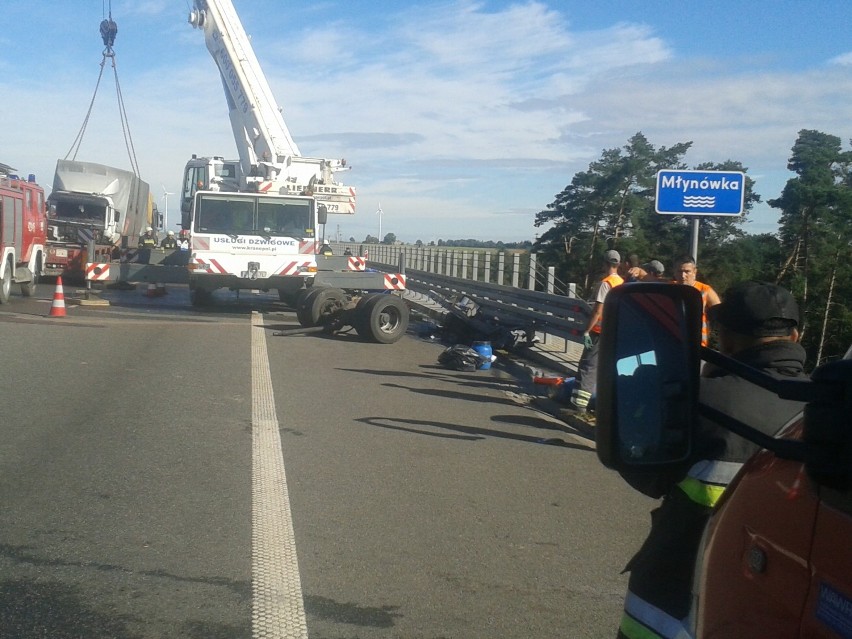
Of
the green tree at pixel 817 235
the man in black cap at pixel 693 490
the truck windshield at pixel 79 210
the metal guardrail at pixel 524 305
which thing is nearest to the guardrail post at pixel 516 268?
the metal guardrail at pixel 524 305

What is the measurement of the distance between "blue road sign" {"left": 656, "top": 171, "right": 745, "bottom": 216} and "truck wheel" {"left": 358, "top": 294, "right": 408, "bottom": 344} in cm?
761

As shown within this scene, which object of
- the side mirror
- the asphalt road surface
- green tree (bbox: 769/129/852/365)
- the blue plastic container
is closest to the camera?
the side mirror

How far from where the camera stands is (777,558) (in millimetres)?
1715

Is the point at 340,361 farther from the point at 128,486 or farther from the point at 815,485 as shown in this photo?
the point at 815,485

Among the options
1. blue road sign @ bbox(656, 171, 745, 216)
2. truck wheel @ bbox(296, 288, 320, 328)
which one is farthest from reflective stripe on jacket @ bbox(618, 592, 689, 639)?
truck wheel @ bbox(296, 288, 320, 328)

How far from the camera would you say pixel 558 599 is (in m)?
4.75

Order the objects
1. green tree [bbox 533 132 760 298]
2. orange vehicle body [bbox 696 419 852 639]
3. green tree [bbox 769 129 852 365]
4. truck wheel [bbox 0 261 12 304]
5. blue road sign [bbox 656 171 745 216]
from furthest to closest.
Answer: green tree [bbox 533 132 760 298]
truck wheel [bbox 0 261 12 304]
green tree [bbox 769 129 852 365]
blue road sign [bbox 656 171 745 216]
orange vehicle body [bbox 696 419 852 639]

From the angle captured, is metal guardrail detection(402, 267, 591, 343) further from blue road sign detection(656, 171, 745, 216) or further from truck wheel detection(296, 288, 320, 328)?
blue road sign detection(656, 171, 745, 216)

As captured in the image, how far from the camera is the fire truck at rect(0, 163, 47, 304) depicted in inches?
785

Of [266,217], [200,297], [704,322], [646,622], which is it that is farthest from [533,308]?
[646,622]

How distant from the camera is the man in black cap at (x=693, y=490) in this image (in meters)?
2.41

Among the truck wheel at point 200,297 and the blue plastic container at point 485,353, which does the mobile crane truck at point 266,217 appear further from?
the blue plastic container at point 485,353

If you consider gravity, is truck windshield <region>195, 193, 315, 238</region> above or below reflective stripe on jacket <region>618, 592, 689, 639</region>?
above

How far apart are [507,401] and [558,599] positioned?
241 inches
